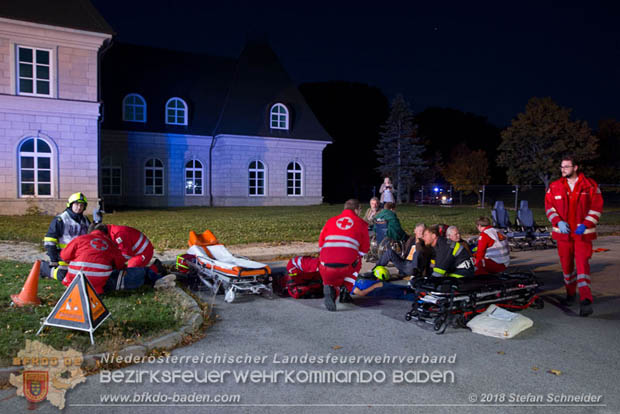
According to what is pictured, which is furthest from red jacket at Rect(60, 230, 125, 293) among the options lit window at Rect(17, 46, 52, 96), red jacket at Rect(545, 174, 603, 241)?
lit window at Rect(17, 46, 52, 96)

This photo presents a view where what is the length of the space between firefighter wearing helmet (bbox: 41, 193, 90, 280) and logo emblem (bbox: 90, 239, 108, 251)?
4.49 ft

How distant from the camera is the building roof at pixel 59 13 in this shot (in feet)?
70.2

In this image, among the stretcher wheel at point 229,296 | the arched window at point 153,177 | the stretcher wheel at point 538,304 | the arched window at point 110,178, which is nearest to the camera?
the stretcher wheel at point 538,304

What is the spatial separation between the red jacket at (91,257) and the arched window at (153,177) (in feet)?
84.1

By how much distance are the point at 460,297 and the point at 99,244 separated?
16.2 feet

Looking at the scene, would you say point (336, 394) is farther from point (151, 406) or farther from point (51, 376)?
point (51, 376)

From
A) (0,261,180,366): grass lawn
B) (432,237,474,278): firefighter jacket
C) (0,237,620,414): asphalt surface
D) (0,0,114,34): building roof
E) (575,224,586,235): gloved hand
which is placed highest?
(0,0,114,34): building roof

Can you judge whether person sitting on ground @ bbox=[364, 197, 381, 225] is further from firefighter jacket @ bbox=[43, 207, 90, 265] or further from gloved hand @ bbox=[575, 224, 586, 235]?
firefighter jacket @ bbox=[43, 207, 90, 265]

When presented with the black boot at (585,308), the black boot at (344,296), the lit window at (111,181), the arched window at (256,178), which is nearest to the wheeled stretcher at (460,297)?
the black boot at (585,308)

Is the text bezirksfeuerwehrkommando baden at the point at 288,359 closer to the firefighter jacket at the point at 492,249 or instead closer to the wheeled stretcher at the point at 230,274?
the wheeled stretcher at the point at 230,274

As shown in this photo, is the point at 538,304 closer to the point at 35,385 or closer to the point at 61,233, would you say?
the point at 35,385

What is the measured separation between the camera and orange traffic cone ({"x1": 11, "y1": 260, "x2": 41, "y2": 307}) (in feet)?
21.4

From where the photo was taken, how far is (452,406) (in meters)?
3.94

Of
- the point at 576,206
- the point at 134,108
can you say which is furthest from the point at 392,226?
the point at 134,108
